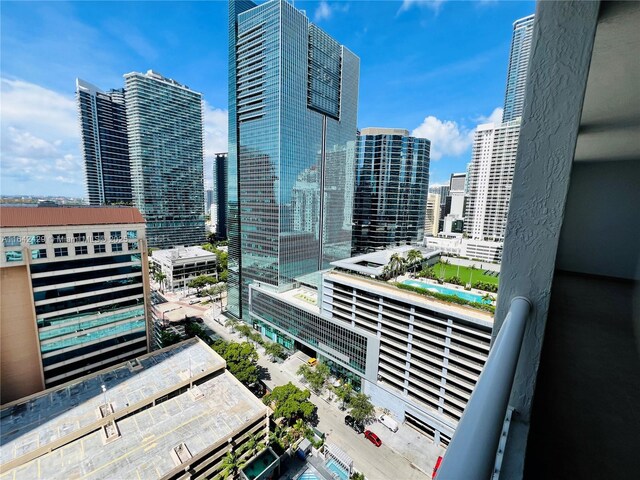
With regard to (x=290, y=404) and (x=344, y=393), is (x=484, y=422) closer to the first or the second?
(x=290, y=404)

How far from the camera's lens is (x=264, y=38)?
102ft

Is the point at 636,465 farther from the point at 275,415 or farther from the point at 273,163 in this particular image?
the point at 273,163

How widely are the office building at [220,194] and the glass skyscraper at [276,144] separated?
1778 inches

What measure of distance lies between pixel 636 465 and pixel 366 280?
1982 centimetres

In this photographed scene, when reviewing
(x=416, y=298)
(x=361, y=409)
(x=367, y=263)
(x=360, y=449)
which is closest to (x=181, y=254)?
(x=367, y=263)

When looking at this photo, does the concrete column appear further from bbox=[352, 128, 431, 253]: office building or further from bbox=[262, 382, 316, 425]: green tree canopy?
bbox=[352, 128, 431, 253]: office building

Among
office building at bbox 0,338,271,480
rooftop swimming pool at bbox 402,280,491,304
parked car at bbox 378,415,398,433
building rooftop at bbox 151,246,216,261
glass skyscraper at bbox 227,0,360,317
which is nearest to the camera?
office building at bbox 0,338,271,480

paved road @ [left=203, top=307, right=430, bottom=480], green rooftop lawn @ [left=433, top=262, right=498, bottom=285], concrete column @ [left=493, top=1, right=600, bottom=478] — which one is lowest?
paved road @ [left=203, top=307, right=430, bottom=480]

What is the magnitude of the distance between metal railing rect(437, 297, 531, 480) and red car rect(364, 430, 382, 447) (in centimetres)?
2109

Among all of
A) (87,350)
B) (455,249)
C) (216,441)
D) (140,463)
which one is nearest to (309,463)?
(216,441)

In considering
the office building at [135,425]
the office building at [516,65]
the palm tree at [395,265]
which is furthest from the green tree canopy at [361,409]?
the office building at [516,65]

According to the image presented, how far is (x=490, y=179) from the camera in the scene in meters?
54.8

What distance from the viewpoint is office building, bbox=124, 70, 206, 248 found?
54.8 meters

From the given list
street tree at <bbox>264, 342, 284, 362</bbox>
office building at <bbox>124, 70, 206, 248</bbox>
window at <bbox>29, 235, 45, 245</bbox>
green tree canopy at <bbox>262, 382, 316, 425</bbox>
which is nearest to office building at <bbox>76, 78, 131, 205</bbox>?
office building at <bbox>124, 70, 206, 248</bbox>
